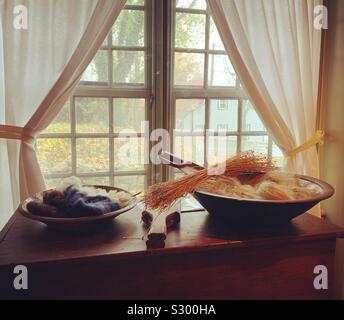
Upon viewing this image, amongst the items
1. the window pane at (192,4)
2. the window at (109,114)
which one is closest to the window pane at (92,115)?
the window at (109,114)

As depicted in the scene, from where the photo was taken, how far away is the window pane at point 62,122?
168 cm

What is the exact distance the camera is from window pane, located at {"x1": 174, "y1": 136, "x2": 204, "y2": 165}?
183cm

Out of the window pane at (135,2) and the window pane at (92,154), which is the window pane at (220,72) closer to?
the window pane at (135,2)

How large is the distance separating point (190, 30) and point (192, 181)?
40.0 inches

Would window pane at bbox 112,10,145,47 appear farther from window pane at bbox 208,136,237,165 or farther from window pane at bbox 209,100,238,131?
window pane at bbox 208,136,237,165

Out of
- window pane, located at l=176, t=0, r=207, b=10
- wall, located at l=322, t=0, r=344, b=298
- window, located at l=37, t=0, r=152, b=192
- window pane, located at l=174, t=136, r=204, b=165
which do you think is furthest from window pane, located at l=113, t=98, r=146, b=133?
wall, located at l=322, t=0, r=344, b=298

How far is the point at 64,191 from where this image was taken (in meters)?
1.05

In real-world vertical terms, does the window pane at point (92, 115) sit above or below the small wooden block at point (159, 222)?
above

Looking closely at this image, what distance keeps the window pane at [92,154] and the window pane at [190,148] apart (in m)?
0.35

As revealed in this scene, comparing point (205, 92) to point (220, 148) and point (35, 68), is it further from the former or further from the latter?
point (35, 68)

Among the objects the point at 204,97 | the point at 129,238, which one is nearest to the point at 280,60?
the point at 204,97

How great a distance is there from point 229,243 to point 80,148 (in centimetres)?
103

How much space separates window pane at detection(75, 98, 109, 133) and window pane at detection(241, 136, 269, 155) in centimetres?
73

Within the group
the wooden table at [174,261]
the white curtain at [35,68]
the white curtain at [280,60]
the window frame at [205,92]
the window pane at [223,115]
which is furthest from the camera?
the window pane at [223,115]
